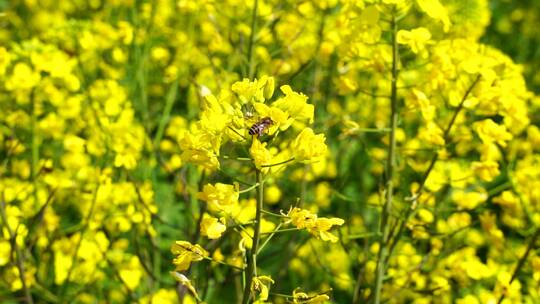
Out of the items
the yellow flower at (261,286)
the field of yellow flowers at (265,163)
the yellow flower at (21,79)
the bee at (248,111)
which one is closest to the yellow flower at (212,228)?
the field of yellow flowers at (265,163)

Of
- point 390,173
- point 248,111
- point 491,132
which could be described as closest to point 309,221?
point 248,111

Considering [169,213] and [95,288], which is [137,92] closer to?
[169,213]

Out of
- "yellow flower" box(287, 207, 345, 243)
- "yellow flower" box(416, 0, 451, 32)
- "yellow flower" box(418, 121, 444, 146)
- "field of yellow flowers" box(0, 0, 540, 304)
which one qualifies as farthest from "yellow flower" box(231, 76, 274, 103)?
"yellow flower" box(418, 121, 444, 146)

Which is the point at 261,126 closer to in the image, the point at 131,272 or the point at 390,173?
the point at 390,173

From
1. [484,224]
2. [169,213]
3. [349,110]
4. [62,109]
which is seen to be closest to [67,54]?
[62,109]

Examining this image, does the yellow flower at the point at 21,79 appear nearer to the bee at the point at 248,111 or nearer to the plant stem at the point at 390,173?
the plant stem at the point at 390,173

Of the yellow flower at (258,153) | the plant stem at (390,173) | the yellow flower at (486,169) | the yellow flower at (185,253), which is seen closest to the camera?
the yellow flower at (258,153)

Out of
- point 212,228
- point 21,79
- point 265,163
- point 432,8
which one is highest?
point 432,8
